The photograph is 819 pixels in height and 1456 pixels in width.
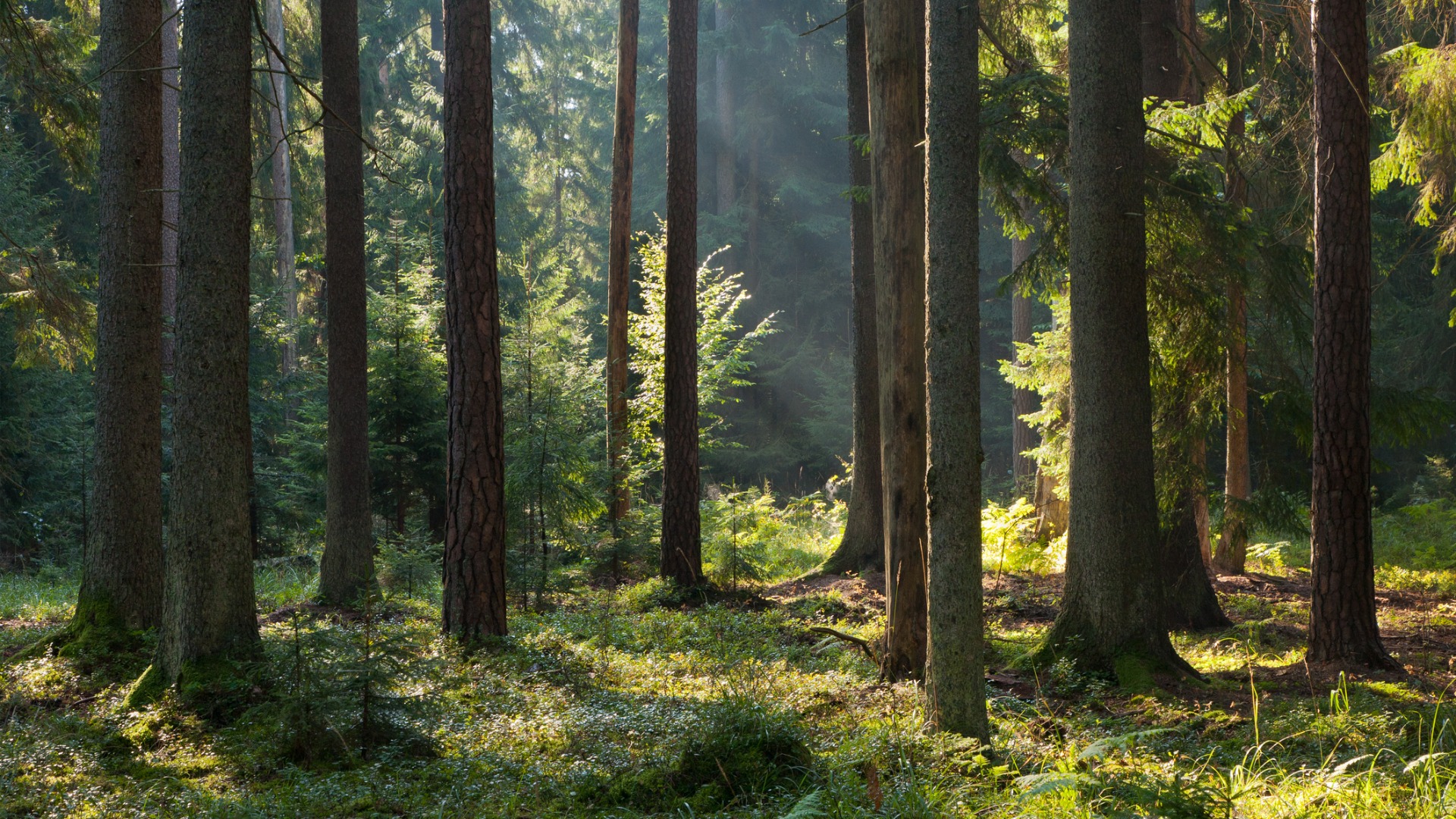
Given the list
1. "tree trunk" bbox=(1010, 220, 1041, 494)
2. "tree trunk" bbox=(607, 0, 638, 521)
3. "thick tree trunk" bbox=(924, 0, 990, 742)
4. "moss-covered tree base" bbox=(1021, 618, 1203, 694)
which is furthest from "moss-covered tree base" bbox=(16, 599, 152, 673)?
"tree trunk" bbox=(1010, 220, 1041, 494)

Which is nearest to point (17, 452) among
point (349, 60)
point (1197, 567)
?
point (349, 60)

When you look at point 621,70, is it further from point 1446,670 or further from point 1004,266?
point 1004,266

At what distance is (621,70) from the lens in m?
15.0

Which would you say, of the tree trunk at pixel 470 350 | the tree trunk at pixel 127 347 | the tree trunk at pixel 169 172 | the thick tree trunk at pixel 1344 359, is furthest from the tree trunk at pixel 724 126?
the thick tree trunk at pixel 1344 359

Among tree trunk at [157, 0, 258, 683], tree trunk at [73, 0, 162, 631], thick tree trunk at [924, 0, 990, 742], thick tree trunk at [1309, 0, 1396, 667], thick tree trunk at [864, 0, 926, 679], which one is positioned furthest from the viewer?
tree trunk at [73, 0, 162, 631]

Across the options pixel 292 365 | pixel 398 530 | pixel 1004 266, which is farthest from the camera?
pixel 1004 266

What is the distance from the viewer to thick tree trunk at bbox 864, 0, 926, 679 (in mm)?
6578

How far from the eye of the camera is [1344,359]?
685cm

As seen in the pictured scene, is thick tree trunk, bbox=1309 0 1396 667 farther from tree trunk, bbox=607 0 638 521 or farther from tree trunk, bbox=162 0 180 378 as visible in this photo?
tree trunk, bbox=162 0 180 378

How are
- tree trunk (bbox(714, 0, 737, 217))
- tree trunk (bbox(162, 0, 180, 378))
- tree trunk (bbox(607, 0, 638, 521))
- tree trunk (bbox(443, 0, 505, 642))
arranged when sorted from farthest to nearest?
tree trunk (bbox(714, 0, 737, 217)) → tree trunk (bbox(162, 0, 180, 378)) → tree trunk (bbox(607, 0, 638, 521)) → tree trunk (bbox(443, 0, 505, 642))

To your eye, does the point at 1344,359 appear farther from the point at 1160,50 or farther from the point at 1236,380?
the point at 1236,380

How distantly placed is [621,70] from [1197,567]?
443 inches

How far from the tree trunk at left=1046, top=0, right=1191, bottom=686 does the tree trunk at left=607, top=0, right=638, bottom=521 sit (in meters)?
8.33

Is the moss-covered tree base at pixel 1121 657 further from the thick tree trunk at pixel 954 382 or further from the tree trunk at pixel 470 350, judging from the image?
the tree trunk at pixel 470 350
